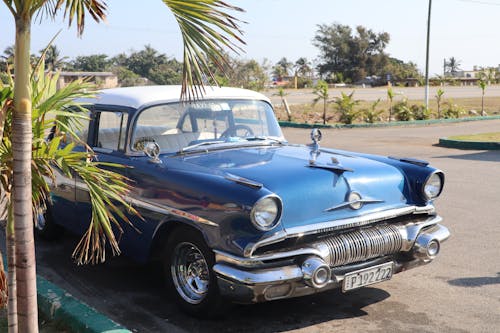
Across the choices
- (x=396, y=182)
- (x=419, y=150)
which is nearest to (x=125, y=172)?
(x=396, y=182)

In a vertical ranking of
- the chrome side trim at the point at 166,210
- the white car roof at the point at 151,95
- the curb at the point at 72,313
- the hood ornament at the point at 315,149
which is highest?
the white car roof at the point at 151,95

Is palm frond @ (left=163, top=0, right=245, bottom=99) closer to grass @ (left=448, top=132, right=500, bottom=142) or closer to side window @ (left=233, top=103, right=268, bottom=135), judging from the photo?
side window @ (left=233, top=103, right=268, bottom=135)

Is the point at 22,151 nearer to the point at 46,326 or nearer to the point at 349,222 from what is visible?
the point at 46,326

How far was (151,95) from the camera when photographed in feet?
17.9

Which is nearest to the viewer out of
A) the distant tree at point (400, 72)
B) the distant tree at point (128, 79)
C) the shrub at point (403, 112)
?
the shrub at point (403, 112)

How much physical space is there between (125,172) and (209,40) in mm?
2297

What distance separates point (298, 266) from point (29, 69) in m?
2.01

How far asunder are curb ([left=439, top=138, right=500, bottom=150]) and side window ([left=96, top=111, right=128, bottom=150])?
35.3ft

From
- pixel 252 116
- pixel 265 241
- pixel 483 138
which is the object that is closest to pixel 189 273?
pixel 265 241

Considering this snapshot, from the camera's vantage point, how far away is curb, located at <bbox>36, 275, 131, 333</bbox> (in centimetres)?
386

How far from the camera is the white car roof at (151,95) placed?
5.43m

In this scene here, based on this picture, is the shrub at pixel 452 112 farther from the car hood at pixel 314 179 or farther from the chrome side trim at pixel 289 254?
the chrome side trim at pixel 289 254

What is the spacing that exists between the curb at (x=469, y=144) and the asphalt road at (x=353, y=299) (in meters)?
7.46

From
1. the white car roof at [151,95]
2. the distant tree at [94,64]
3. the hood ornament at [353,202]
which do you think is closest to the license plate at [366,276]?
the hood ornament at [353,202]
